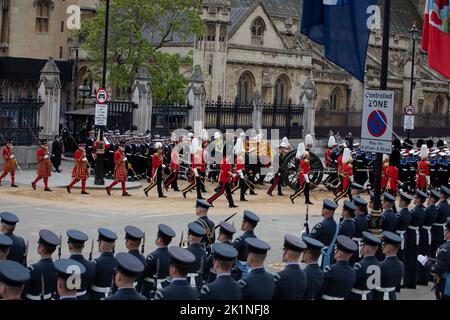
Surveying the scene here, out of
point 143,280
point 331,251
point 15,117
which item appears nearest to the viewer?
point 143,280

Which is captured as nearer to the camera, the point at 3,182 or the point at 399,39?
the point at 3,182

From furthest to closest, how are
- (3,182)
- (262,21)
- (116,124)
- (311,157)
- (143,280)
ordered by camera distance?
1. (262,21)
2. (116,124)
3. (311,157)
4. (3,182)
5. (143,280)

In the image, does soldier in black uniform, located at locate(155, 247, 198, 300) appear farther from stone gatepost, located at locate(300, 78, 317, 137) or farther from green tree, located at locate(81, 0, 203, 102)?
stone gatepost, located at locate(300, 78, 317, 137)

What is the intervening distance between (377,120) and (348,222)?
172 centimetres

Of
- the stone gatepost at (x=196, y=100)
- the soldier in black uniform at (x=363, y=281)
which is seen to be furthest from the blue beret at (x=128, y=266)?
the stone gatepost at (x=196, y=100)

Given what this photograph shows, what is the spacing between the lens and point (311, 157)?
2883 centimetres

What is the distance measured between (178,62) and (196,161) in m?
16.9

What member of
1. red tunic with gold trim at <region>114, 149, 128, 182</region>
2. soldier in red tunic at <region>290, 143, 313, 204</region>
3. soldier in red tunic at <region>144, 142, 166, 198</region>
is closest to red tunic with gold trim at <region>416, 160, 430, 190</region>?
soldier in red tunic at <region>290, 143, 313, 204</region>

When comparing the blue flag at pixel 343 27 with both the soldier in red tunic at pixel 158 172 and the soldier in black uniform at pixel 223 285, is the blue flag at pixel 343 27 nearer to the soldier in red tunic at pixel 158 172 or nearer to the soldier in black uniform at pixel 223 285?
the soldier in black uniform at pixel 223 285

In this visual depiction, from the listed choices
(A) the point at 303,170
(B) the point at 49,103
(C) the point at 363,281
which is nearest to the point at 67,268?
(C) the point at 363,281

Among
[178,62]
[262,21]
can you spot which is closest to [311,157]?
[178,62]

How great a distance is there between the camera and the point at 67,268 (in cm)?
796

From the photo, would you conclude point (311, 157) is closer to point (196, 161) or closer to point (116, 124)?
point (196, 161)

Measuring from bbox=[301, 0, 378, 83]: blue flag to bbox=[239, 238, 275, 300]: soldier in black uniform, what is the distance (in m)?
5.64
